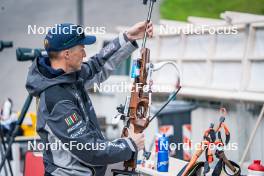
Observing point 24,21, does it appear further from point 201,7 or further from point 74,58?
point 74,58

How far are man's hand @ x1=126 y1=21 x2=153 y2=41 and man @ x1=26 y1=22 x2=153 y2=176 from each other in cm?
39

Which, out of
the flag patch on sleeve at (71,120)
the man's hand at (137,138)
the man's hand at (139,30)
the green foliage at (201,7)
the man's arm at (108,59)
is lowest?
the man's hand at (137,138)

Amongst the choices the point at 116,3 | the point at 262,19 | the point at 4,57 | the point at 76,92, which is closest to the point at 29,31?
the point at 4,57

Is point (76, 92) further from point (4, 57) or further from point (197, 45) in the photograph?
point (4, 57)

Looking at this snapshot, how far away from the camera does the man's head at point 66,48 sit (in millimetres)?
2775

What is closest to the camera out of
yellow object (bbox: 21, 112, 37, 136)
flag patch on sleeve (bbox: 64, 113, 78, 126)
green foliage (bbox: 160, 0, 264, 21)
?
flag patch on sleeve (bbox: 64, 113, 78, 126)

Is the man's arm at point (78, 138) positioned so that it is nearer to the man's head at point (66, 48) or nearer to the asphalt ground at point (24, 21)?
the man's head at point (66, 48)

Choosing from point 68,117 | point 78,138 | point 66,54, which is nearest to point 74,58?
point 66,54

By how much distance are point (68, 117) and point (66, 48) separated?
15.9 inches

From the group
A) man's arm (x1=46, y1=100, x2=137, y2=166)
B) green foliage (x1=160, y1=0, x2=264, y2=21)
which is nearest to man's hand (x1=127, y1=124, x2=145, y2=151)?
man's arm (x1=46, y1=100, x2=137, y2=166)

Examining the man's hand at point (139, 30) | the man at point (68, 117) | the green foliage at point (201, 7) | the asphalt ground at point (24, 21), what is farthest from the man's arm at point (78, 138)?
the green foliage at point (201, 7)

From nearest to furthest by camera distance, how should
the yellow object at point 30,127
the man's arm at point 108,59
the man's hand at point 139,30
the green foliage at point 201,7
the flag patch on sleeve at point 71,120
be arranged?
1. the flag patch on sleeve at point 71,120
2. the man's hand at point 139,30
3. the man's arm at point 108,59
4. the yellow object at point 30,127
5. the green foliage at point 201,7

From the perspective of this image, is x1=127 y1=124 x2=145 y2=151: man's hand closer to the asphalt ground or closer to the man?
the man

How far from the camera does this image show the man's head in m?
2.78
